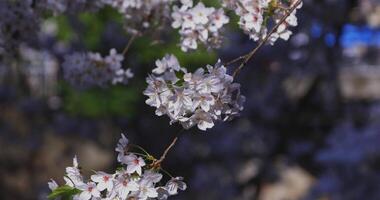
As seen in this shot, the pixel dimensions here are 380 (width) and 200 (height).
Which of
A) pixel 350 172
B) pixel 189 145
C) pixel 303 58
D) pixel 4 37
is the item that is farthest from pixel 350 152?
pixel 4 37

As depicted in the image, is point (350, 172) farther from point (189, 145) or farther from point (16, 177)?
point (16, 177)

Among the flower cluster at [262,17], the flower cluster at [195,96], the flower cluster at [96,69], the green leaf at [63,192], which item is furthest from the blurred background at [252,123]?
the green leaf at [63,192]

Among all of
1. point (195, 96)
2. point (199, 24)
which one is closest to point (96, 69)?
point (199, 24)

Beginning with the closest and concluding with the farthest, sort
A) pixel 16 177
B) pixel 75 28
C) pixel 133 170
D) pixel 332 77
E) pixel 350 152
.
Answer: pixel 133 170 → pixel 350 152 → pixel 332 77 → pixel 75 28 → pixel 16 177

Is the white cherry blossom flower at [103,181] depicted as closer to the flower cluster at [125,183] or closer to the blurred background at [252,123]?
the flower cluster at [125,183]

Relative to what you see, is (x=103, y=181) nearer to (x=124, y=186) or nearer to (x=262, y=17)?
(x=124, y=186)

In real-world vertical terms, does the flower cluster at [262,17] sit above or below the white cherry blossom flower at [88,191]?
above

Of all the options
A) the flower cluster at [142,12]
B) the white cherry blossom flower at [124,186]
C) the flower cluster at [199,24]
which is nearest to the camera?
the white cherry blossom flower at [124,186]
